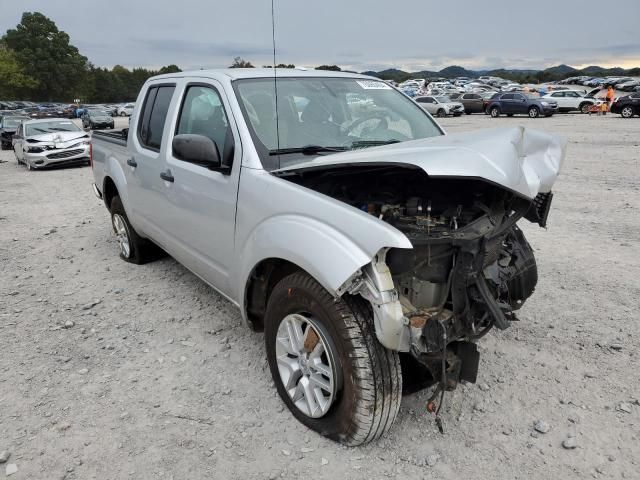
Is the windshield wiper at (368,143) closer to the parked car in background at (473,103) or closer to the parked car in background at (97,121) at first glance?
the parked car in background at (473,103)

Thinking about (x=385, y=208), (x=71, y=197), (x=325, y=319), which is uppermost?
(x=385, y=208)

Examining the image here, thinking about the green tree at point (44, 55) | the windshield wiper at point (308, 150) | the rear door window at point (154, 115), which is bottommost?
the windshield wiper at point (308, 150)

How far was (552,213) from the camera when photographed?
22.9 feet

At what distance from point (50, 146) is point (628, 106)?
88.3 ft

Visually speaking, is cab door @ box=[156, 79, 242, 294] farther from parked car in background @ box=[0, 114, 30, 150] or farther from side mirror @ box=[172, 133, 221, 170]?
parked car in background @ box=[0, 114, 30, 150]

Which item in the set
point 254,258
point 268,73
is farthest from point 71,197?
point 254,258

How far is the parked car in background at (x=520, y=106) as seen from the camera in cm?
2823

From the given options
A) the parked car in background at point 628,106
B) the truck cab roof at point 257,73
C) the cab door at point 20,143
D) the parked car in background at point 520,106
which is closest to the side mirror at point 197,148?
the truck cab roof at point 257,73

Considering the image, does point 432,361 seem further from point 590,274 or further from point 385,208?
point 590,274

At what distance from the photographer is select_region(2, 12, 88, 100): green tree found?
80688 mm

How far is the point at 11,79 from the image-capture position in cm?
7775

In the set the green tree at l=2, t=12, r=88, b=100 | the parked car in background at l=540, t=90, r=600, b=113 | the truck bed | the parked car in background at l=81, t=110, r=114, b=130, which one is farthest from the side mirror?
the green tree at l=2, t=12, r=88, b=100

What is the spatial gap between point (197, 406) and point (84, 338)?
1.39 m

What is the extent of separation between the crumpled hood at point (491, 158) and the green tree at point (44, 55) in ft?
309
